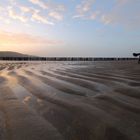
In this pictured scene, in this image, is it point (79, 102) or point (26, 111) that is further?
point (79, 102)

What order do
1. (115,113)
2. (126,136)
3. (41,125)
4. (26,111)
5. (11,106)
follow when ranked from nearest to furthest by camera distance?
1. (126,136)
2. (41,125)
3. (115,113)
4. (26,111)
5. (11,106)

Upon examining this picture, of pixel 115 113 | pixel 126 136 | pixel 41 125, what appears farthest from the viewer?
pixel 115 113

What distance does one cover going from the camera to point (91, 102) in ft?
14.2

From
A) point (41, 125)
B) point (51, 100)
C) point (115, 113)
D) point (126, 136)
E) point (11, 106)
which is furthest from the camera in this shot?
point (51, 100)

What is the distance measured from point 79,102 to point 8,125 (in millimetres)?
1652

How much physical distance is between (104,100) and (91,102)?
12.8 inches

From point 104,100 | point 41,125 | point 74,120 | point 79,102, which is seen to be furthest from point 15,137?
point 104,100

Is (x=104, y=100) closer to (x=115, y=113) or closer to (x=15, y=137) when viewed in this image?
(x=115, y=113)

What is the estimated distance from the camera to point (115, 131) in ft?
8.89

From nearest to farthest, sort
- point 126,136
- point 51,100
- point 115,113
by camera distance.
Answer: point 126,136 → point 115,113 → point 51,100

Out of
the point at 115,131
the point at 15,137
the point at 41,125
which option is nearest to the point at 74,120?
the point at 41,125

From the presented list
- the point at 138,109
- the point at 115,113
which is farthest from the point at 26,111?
the point at 138,109

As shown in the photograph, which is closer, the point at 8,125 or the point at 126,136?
the point at 126,136

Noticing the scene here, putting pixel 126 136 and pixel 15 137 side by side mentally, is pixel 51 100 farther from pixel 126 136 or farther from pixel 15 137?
pixel 126 136
